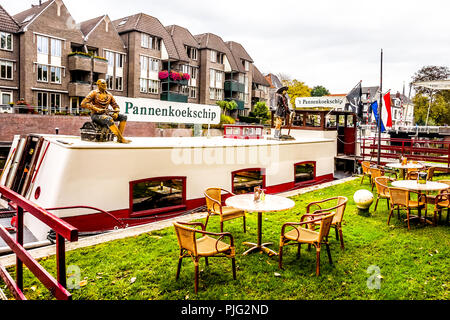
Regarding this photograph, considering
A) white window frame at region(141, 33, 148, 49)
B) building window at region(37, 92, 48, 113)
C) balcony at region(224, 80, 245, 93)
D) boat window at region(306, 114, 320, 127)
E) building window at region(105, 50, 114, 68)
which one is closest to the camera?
boat window at region(306, 114, 320, 127)

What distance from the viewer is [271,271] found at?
18.0 feet

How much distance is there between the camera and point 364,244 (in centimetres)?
677

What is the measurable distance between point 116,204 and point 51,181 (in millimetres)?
1474

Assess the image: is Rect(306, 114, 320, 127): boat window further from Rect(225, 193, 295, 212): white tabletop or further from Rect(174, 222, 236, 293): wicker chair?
Rect(174, 222, 236, 293): wicker chair


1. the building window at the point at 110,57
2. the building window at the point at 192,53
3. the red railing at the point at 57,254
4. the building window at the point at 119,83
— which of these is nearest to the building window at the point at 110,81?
the building window at the point at 119,83

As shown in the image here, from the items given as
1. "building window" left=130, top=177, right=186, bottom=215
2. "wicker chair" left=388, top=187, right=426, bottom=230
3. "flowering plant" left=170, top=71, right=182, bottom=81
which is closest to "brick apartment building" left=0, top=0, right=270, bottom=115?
"flowering plant" left=170, top=71, right=182, bottom=81

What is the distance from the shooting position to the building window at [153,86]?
139 ft

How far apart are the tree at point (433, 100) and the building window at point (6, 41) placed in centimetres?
4183

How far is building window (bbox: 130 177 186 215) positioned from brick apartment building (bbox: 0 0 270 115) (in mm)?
21149

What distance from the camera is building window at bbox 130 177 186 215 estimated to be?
A: 8285mm

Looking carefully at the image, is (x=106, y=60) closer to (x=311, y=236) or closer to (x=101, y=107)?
(x=101, y=107)

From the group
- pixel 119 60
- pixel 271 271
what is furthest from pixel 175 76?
pixel 271 271

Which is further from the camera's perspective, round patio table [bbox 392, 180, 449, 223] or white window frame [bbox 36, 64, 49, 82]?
white window frame [bbox 36, 64, 49, 82]
